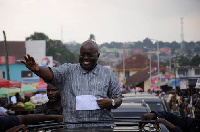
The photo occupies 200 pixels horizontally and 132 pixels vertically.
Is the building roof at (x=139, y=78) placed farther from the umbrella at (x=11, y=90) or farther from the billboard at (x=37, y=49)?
the umbrella at (x=11, y=90)

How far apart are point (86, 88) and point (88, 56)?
0.35m

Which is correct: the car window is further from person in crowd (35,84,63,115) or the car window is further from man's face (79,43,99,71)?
man's face (79,43,99,71)

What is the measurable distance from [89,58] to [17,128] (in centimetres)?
115

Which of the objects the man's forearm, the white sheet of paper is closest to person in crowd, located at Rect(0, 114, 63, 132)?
the man's forearm

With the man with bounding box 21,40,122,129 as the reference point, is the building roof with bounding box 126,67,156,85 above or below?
below

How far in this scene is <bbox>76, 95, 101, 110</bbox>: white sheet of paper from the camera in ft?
17.8

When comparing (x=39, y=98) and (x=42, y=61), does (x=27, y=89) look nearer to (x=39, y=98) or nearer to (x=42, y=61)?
(x=39, y=98)

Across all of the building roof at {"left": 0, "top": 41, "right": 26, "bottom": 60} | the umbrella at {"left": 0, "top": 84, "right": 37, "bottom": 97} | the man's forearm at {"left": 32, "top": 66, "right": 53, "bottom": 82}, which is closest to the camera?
the man's forearm at {"left": 32, "top": 66, "right": 53, "bottom": 82}

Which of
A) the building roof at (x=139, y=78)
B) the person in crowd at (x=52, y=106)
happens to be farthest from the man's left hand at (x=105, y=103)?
the building roof at (x=139, y=78)

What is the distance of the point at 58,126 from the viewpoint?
5426mm

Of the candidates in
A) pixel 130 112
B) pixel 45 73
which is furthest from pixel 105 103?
pixel 130 112

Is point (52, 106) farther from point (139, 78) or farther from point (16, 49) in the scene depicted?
point (139, 78)

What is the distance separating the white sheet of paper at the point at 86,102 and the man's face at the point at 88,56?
1.15 feet

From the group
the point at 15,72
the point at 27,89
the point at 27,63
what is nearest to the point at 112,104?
the point at 27,63
